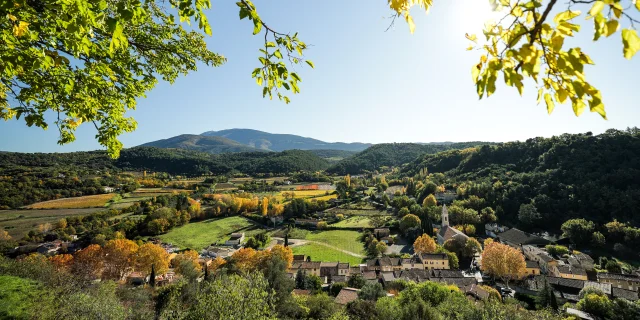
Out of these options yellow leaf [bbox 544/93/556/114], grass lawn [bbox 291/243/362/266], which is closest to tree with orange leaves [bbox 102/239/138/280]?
grass lawn [bbox 291/243/362/266]

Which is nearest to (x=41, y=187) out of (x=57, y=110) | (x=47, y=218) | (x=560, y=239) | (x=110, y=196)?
(x=110, y=196)

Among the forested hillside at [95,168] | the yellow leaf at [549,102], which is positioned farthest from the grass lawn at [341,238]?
the forested hillside at [95,168]

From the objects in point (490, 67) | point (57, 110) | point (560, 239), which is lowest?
point (560, 239)

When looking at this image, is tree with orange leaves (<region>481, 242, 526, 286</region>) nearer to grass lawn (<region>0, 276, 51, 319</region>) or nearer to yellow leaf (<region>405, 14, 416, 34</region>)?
yellow leaf (<region>405, 14, 416, 34</region>)

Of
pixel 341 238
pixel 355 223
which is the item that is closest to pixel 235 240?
pixel 341 238

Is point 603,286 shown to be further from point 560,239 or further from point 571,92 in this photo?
point 571,92
